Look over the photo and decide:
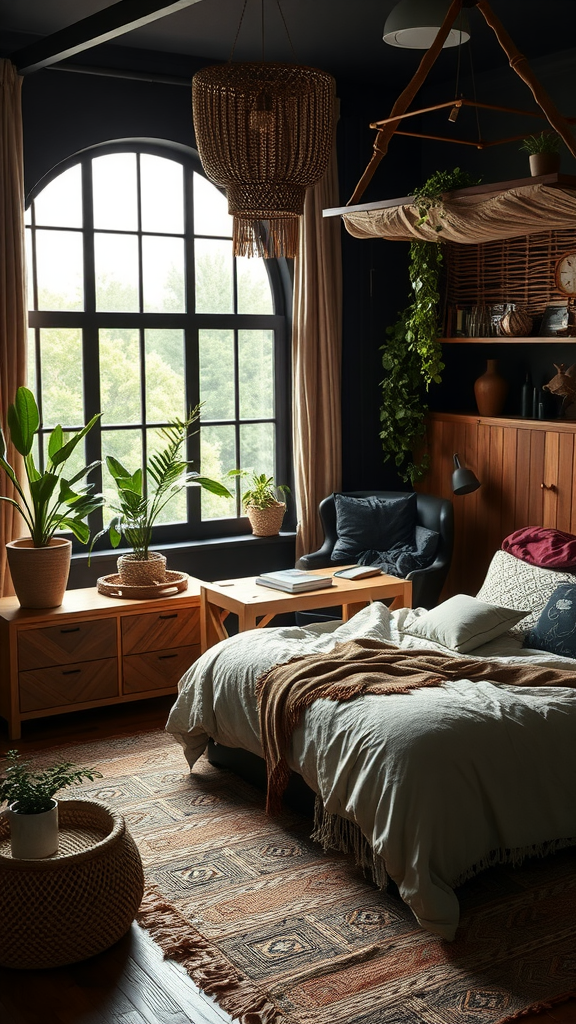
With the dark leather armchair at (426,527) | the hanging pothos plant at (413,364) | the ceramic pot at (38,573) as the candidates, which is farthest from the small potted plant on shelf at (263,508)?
the ceramic pot at (38,573)

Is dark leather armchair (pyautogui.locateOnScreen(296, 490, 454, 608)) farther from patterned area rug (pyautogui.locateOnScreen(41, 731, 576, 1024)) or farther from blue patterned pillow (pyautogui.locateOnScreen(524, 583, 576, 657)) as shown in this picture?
patterned area rug (pyautogui.locateOnScreen(41, 731, 576, 1024))

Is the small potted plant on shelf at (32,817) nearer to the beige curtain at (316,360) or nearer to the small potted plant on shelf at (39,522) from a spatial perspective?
the small potted plant on shelf at (39,522)

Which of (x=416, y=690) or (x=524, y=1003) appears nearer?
(x=524, y=1003)

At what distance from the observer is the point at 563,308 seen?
583 cm

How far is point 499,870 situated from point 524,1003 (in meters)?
0.77

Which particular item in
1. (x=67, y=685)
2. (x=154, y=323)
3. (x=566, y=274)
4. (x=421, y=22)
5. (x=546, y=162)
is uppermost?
(x=421, y=22)

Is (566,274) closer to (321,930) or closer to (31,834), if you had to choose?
(321,930)

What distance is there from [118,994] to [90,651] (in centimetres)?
238

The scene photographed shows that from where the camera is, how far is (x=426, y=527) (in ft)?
20.4

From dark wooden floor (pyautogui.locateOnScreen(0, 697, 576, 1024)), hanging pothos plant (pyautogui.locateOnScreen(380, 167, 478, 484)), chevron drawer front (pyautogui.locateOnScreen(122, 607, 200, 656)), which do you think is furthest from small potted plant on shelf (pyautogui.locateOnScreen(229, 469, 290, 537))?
dark wooden floor (pyautogui.locateOnScreen(0, 697, 576, 1024))

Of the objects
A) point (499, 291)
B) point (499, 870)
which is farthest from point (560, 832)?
point (499, 291)

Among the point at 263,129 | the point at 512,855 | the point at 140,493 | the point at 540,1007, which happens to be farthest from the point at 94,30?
the point at 540,1007

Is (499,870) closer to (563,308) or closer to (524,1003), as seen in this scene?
(524,1003)

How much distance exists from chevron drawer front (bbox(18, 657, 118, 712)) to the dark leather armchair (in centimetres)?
141
